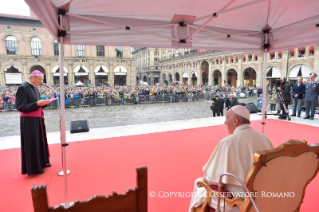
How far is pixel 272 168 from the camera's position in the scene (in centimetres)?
143

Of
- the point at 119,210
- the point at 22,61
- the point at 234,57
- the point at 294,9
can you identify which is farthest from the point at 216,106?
the point at 22,61

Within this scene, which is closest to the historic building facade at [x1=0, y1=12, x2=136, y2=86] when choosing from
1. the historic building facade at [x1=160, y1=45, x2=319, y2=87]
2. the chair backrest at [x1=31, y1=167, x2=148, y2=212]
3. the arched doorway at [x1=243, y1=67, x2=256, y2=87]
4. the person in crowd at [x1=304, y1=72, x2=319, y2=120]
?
the historic building facade at [x1=160, y1=45, x2=319, y2=87]

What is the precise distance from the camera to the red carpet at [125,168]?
2.87 meters

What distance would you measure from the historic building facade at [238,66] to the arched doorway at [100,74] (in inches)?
926

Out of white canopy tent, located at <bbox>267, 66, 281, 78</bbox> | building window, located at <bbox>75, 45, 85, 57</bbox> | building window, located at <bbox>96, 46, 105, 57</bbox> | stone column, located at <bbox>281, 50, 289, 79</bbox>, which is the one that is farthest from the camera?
building window, located at <bbox>96, 46, 105, 57</bbox>

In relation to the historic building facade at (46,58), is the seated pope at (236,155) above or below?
below

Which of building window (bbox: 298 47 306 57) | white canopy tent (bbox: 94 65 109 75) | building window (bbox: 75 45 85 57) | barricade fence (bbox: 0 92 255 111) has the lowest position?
barricade fence (bbox: 0 92 255 111)

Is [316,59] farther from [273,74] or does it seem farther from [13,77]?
[13,77]

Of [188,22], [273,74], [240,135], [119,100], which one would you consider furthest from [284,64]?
[240,135]

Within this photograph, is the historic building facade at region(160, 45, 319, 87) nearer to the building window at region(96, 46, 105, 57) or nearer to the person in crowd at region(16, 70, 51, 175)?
the building window at region(96, 46, 105, 57)

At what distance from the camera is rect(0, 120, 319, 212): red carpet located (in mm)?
2865

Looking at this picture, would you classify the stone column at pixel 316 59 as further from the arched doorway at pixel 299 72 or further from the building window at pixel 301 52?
the building window at pixel 301 52

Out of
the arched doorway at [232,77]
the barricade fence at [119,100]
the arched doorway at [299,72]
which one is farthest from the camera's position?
the arched doorway at [232,77]

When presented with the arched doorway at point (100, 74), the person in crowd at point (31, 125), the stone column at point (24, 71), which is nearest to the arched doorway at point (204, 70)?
the arched doorway at point (100, 74)
